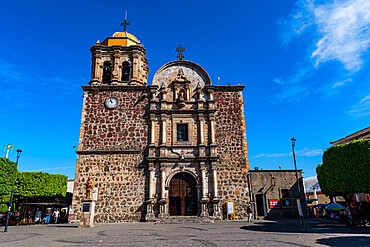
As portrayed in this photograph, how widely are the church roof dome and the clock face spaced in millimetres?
6046

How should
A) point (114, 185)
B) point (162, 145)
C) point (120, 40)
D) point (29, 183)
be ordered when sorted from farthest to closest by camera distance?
point (120, 40)
point (29, 183)
point (162, 145)
point (114, 185)

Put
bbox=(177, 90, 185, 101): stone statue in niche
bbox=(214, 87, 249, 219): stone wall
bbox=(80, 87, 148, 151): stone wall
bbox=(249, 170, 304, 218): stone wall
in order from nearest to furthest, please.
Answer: bbox=(214, 87, 249, 219): stone wall
bbox=(80, 87, 148, 151): stone wall
bbox=(249, 170, 304, 218): stone wall
bbox=(177, 90, 185, 101): stone statue in niche

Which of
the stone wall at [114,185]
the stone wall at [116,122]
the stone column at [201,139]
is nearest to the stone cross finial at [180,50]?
the stone wall at [116,122]

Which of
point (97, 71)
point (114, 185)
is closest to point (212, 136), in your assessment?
point (114, 185)

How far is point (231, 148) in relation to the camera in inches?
779

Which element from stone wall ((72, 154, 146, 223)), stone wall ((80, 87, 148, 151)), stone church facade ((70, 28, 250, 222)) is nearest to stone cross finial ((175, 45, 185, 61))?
stone church facade ((70, 28, 250, 222))

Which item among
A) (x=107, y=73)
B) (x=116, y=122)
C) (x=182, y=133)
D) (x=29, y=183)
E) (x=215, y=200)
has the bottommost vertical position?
(x=215, y=200)

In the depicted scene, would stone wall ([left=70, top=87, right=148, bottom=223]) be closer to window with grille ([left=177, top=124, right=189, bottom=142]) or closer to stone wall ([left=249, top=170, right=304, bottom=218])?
window with grille ([left=177, top=124, right=189, bottom=142])

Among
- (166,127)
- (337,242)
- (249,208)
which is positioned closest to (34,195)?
(166,127)

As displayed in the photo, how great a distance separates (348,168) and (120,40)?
20870 millimetres

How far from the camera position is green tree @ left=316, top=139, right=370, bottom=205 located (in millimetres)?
14180

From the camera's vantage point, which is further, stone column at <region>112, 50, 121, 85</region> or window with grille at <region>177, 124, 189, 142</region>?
stone column at <region>112, 50, 121, 85</region>

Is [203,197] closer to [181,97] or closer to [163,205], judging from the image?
[163,205]

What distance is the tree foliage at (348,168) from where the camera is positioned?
46.5 ft
